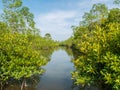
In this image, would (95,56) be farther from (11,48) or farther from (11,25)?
(11,25)

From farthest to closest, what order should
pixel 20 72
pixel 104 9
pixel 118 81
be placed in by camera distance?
pixel 104 9, pixel 20 72, pixel 118 81

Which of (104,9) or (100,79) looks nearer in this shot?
(100,79)

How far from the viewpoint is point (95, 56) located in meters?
18.9

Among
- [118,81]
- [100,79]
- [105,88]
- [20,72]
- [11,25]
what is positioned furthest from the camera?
[11,25]

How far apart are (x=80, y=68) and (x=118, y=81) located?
6.33 meters

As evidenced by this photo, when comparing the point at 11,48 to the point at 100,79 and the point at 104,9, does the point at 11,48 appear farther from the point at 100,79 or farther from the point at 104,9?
the point at 104,9

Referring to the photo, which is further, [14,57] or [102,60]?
[14,57]

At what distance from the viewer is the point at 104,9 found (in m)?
74.1

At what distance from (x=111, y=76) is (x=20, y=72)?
12049 millimetres

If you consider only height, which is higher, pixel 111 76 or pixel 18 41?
pixel 18 41

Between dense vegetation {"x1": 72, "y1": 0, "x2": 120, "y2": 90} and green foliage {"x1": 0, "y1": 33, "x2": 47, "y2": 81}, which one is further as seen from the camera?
green foliage {"x1": 0, "y1": 33, "x2": 47, "y2": 81}

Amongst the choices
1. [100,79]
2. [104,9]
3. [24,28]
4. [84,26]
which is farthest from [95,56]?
[84,26]

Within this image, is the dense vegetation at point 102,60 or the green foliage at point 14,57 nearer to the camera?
the dense vegetation at point 102,60

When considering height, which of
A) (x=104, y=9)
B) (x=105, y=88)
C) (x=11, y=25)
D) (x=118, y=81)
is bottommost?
(x=105, y=88)
